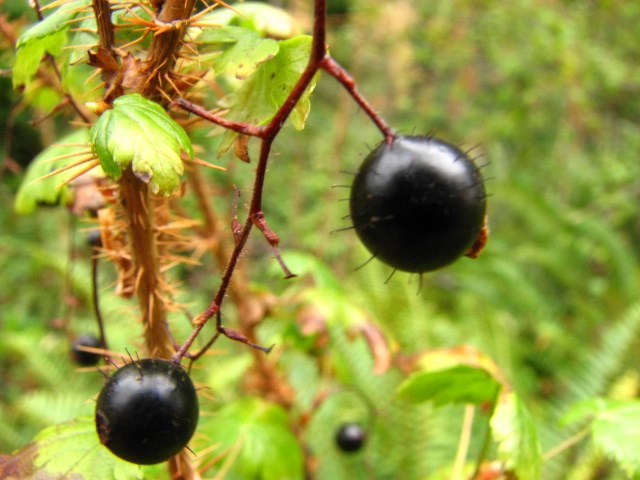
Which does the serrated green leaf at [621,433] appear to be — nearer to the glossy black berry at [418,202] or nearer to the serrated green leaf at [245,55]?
the glossy black berry at [418,202]

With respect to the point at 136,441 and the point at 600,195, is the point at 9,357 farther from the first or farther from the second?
the point at 600,195

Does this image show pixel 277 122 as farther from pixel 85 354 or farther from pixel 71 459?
pixel 85 354

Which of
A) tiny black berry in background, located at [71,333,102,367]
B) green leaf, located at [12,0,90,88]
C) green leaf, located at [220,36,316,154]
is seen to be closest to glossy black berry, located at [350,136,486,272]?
green leaf, located at [220,36,316,154]

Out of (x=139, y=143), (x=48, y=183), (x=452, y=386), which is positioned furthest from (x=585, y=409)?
(x=48, y=183)

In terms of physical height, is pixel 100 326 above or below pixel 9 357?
above

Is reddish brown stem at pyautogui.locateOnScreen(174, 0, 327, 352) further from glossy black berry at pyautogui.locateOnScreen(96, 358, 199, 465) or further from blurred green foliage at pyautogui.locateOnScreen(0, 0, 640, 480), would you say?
blurred green foliage at pyautogui.locateOnScreen(0, 0, 640, 480)

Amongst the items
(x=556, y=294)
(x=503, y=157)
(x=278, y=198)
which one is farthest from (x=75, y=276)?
(x=503, y=157)
